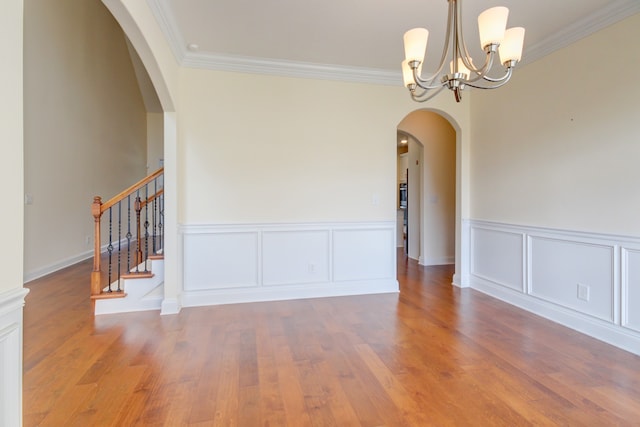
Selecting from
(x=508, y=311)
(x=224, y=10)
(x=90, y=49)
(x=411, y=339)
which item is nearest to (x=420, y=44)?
(x=224, y=10)

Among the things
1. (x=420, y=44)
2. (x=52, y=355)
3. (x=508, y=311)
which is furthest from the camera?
(x=508, y=311)

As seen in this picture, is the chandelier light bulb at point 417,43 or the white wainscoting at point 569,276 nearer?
the chandelier light bulb at point 417,43

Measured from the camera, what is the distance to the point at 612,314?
2760 millimetres

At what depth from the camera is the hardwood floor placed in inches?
72.7

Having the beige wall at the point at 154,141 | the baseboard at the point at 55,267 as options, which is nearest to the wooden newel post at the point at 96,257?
the baseboard at the point at 55,267

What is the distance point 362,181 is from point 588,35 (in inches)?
98.7

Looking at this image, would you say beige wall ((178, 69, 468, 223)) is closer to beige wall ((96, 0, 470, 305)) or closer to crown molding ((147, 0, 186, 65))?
beige wall ((96, 0, 470, 305))

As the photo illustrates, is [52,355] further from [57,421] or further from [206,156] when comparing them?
[206,156]

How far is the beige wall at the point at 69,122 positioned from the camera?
4.46 metres
